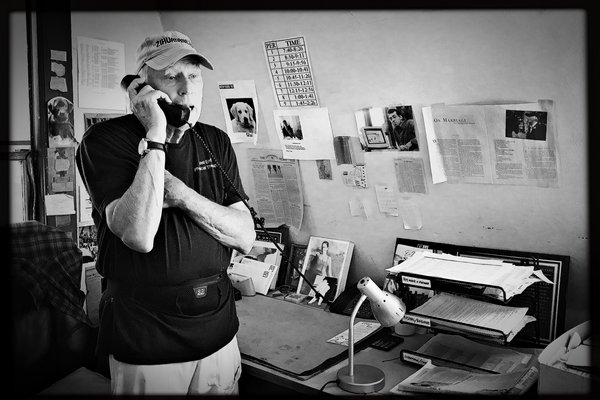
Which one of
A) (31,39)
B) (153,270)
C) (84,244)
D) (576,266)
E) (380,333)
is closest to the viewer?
(153,270)

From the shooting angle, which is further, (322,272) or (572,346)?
(322,272)

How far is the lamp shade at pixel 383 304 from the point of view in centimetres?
140

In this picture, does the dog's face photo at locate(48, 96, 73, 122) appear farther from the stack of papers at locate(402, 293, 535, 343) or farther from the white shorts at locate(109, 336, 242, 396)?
the stack of papers at locate(402, 293, 535, 343)

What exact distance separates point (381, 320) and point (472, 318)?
0.88 feet

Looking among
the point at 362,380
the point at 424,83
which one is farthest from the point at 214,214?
the point at 424,83

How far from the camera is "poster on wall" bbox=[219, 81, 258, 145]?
222 centimetres

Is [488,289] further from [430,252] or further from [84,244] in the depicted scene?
[84,244]

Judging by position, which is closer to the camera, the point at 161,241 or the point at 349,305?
the point at 161,241

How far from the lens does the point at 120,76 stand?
216 centimetres

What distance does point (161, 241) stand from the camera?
141 cm

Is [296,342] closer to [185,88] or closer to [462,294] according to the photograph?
[462,294]

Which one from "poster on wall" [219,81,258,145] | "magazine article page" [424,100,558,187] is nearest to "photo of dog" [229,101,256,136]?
"poster on wall" [219,81,258,145]

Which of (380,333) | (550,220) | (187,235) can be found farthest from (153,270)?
(550,220)

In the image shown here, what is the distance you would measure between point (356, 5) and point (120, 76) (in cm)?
102
